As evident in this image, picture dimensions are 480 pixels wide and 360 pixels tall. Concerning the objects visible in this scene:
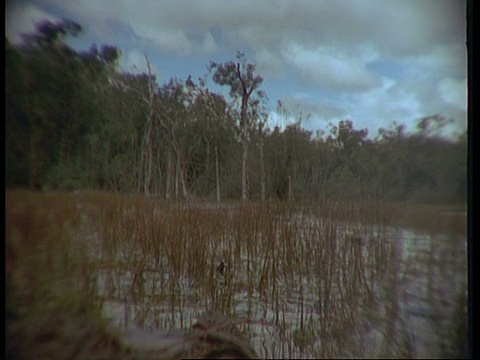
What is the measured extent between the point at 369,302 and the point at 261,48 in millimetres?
1154

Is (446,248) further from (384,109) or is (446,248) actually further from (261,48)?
(261,48)

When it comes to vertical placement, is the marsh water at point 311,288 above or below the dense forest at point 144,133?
below

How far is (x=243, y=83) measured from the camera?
1.52m

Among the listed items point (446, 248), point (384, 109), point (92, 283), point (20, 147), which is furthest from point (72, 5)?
point (446, 248)

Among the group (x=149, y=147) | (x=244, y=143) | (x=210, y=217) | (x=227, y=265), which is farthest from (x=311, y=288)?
(x=149, y=147)

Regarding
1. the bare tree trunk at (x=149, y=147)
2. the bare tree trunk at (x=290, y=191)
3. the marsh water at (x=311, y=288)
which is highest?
the bare tree trunk at (x=149, y=147)

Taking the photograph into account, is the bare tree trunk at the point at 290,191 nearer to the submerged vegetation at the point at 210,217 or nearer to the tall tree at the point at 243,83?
the submerged vegetation at the point at 210,217

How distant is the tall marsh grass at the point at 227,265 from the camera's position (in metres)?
1.44

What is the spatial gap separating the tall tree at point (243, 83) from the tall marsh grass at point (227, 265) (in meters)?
0.22

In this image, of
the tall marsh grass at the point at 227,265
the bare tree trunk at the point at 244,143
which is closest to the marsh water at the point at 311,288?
the tall marsh grass at the point at 227,265

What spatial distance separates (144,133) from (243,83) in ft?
1.58

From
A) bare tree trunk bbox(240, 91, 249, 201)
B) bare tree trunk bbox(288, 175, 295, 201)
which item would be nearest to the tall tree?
bare tree trunk bbox(240, 91, 249, 201)

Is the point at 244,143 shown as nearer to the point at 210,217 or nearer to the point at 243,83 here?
the point at 243,83

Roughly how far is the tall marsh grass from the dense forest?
9 cm
